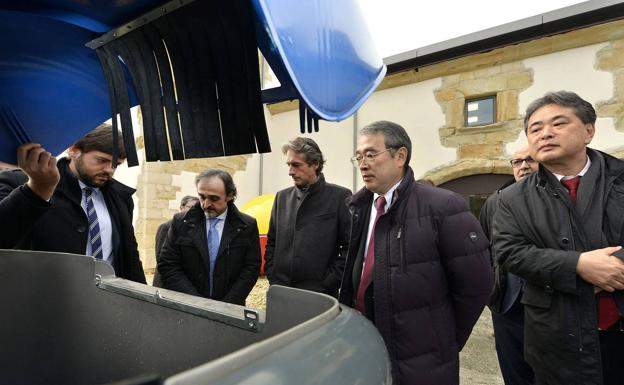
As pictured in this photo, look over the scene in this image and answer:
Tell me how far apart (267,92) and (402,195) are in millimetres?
792

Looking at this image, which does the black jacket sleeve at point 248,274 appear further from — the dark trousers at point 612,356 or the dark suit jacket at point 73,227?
the dark trousers at point 612,356

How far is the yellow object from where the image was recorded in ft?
23.9

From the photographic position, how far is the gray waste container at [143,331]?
0.55 metres

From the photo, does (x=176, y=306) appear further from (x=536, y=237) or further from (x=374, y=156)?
(x=536, y=237)

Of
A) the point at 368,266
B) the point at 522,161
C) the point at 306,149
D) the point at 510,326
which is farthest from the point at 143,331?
the point at 522,161

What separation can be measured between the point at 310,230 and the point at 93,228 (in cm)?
126

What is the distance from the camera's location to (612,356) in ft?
4.36

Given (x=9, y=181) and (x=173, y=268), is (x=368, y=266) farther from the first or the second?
(x=9, y=181)

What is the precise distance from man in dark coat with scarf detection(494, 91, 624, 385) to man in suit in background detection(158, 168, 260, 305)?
161cm

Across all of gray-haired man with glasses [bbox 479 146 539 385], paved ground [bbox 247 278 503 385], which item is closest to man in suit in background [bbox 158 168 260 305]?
gray-haired man with glasses [bbox 479 146 539 385]

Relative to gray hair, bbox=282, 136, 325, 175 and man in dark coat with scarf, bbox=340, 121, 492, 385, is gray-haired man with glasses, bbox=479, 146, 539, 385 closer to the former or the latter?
man in dark coat with scarf, bbox=340, 121, 492, 385

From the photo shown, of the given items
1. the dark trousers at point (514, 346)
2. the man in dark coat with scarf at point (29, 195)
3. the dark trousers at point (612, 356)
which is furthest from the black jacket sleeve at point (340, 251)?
the man in dark coat with scarf at point (29, 195)

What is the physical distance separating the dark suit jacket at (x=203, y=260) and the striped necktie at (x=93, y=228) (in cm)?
60

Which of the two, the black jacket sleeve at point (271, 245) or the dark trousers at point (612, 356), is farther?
the black jacket sleeve at point (271, 245)
